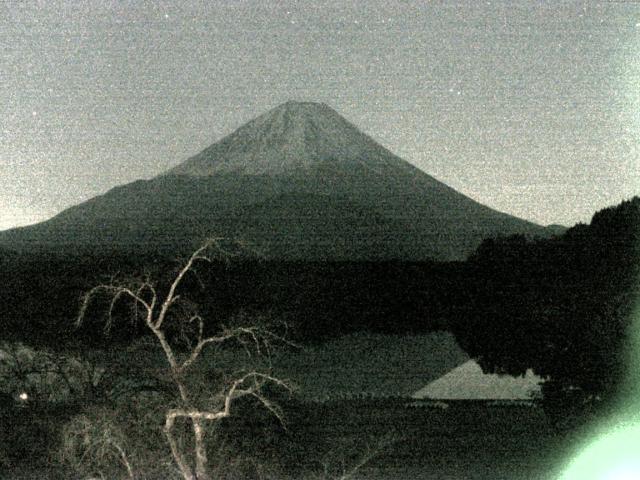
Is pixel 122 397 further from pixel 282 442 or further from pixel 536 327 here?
pixel 536 327

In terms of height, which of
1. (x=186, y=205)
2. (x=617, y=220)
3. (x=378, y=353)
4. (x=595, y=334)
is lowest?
(x=378, y=353)

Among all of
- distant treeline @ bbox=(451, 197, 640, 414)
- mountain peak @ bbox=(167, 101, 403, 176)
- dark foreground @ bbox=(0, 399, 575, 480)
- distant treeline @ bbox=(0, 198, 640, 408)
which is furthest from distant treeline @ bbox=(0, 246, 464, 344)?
mountain peak @ bbox=(167, 101, 403, 176)

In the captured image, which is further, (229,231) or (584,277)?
(229,231)

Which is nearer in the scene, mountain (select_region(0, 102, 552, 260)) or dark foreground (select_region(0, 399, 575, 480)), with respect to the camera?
dark foreground (select_region(0, 399, 575, 480))

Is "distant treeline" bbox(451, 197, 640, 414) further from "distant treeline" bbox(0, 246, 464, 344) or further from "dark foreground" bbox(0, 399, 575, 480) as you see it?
"distant treeline" bbox(0, 246, 464, 344)

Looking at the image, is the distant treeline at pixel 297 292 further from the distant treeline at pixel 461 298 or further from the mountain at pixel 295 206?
the mountain at pixel 295 206

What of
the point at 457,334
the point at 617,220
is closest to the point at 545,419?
the point at 617,220
